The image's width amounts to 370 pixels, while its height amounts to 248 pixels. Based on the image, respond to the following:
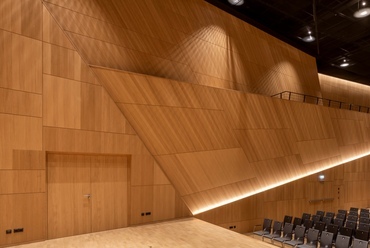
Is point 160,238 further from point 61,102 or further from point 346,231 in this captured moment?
point 346,231

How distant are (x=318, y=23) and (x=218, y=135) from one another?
23.1 feet

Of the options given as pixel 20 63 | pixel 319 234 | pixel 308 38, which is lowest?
pixel 319 234

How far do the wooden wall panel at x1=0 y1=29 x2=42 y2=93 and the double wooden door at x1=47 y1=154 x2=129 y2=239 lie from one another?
4.89 feet

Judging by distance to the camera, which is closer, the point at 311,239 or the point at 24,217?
the point at 24,217

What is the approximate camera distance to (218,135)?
7.95 metres

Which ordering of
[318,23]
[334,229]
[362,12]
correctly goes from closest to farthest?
[334,229] < [362,12] < [318,23]

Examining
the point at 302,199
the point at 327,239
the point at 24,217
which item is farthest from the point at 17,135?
the point at 302,199

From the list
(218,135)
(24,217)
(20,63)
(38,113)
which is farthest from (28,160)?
(218,135)

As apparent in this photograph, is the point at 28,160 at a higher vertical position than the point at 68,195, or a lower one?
higher

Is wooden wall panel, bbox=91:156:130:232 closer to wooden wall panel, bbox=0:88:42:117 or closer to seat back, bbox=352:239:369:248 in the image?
wooden wall panel, bbox=0:88:42:117

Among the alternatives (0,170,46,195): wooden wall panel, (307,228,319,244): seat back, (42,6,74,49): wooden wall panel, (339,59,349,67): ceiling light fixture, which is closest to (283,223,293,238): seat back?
(307,228,319,244): seat back

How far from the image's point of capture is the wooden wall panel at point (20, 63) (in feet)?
16.2

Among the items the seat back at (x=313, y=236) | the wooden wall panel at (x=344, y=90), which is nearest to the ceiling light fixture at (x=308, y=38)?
the wooden wall panel at (x=344, y=90)

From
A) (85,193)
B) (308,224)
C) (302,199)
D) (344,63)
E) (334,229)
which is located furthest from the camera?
(344,63)
